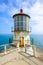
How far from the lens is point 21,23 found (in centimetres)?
1224

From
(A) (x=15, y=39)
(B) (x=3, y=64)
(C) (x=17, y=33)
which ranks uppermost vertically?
(C) (x=17, y=33)

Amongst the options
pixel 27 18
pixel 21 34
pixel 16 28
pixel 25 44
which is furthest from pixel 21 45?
pixel 27 18

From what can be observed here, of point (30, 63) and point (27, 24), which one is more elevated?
point (27, 24)

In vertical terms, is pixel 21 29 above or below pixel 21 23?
below

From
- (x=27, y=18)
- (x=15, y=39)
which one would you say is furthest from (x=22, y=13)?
(x=15, y=39)

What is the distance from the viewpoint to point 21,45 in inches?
479

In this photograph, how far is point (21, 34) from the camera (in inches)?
482

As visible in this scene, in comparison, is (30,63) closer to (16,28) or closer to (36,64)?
(36,64)

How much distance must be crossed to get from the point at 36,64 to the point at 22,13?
29.0ft

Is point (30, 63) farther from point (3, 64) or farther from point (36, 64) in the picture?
point (3, 64)

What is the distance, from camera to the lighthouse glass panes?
1220 centimetres

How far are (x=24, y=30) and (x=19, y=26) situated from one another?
89 cm

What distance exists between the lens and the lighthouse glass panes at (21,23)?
480 inches

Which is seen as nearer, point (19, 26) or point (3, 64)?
point (3, 64)
